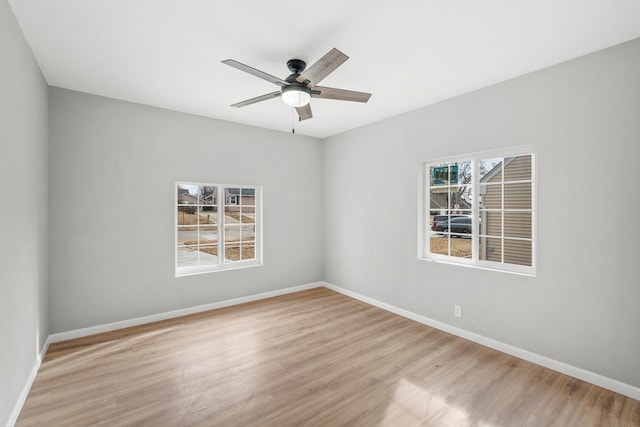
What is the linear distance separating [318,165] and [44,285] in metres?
4.03

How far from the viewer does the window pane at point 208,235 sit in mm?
4273

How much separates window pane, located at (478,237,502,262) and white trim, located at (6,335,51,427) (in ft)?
13.7

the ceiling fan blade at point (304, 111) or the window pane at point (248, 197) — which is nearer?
the ceiling fan blade at point (304, 111)

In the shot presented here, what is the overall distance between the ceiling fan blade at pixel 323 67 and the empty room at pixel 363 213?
2cm

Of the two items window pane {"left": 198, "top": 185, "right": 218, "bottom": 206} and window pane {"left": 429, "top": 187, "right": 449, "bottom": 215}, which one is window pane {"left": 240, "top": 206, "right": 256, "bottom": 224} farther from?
window pane {"left": 429, "top": 187, "right": 449, "bottom": 215}

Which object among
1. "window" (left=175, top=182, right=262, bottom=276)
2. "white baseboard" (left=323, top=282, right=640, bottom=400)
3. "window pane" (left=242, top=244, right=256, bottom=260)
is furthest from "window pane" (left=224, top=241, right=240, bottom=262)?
"white baseboard" (left=323, top=282, right=640, bottom=400)

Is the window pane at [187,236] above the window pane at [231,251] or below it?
above

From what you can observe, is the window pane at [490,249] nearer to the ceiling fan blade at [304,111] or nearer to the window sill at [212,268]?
the ceiling fan blade at [304,111]

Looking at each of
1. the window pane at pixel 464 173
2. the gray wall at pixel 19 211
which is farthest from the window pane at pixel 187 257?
the window pane at pixel 464 173

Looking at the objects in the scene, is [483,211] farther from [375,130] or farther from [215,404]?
[215,404]

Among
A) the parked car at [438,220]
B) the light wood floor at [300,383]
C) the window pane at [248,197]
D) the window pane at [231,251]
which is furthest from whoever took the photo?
the window pane at [248,197]

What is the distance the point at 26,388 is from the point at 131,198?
2.04 metres

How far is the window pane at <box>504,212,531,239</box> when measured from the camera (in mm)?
3125

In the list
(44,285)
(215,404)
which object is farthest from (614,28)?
(44,285)
